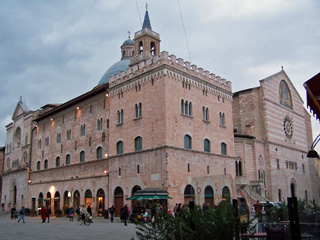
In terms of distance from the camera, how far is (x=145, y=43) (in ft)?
113

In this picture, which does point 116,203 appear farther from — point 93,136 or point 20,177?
point 20,177

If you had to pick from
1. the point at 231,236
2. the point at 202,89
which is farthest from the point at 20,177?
the point at 231,236

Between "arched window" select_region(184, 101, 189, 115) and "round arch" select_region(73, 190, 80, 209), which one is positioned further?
"round arch" select_region(73, 190, 80, 209)

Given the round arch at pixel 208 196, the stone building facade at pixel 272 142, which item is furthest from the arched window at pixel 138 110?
the stone building facade at pixel 272 142

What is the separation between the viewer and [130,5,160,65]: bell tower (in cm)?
3419

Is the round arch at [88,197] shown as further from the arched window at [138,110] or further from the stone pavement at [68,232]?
the stone pavement at [68,232]

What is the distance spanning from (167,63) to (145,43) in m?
6.01

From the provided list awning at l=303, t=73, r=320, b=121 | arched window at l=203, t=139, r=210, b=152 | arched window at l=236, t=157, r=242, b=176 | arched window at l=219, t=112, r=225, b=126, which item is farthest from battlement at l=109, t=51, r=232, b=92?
awning at l=303, t=73, r=320, b=121

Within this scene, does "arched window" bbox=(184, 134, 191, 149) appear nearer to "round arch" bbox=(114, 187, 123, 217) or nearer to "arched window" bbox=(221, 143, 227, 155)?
"arched window" bbox=(221, 143, 227, 155)

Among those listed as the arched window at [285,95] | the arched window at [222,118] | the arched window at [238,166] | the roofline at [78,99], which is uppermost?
the arched window at [285,95]

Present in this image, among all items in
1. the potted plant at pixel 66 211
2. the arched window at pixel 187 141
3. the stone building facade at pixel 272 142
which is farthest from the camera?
the stone building facade at pixel 272 142

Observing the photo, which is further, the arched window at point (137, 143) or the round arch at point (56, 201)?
the round arch at point (56, 201)

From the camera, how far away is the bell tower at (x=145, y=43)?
34.2 meters

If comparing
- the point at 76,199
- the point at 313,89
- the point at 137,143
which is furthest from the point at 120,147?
the point at 313,89
